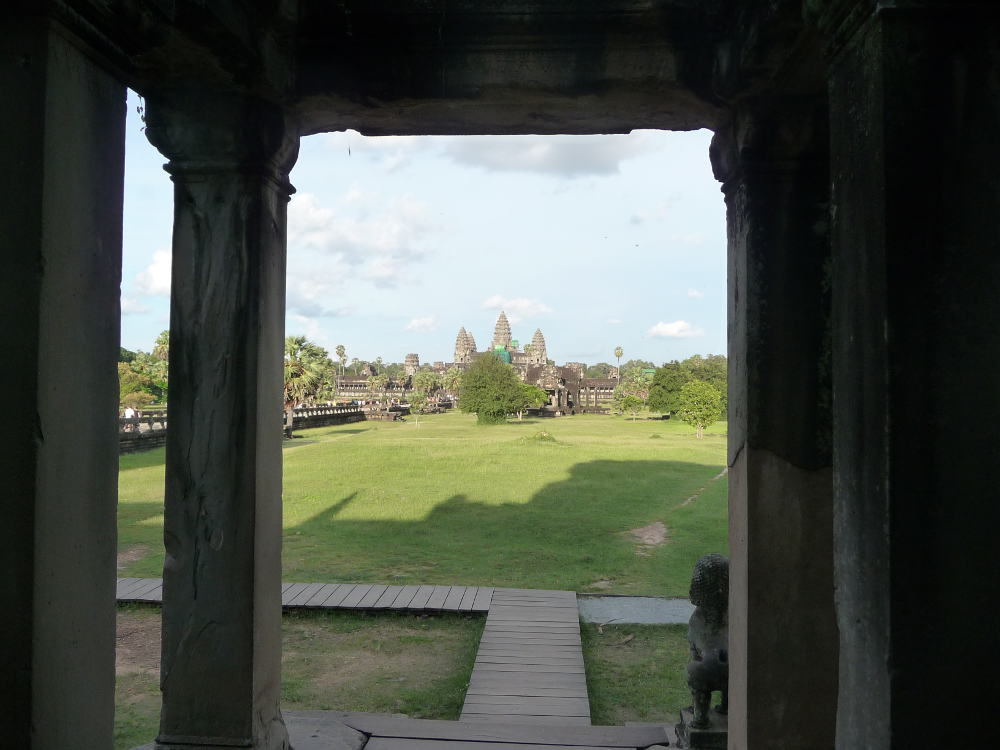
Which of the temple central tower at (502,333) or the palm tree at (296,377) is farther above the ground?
the temple central tower at (502,333)

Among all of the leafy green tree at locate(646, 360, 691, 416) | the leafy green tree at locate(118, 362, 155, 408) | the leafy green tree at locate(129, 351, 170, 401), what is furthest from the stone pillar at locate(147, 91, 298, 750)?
the leafy green tree at locate(646, 360, 691, 416)

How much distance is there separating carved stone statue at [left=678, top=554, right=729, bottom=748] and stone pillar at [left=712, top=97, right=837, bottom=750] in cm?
61

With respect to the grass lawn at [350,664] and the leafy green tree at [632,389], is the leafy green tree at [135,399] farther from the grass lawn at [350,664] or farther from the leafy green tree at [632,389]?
the leafy green tree at [632,389]

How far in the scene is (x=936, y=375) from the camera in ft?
4.83

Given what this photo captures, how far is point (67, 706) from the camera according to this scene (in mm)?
1651

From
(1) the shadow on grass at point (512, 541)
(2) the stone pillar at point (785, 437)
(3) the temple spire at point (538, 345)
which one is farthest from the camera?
(3) the temple spire at point (538, 345)

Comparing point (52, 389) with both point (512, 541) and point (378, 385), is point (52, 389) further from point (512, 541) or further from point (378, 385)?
point (378, 385)

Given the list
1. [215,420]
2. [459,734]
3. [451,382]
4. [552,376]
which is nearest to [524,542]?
[459,734]

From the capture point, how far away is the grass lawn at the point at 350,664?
4.69m

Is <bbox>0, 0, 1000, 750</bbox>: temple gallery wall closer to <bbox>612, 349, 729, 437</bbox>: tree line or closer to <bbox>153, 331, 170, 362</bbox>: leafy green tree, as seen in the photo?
<bbox>612, 349, 729, 437</bbox>: tree line

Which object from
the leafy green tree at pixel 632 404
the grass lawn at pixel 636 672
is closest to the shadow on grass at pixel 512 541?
the grass lawn at pixel 636 672

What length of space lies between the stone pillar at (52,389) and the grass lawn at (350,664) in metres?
3.12

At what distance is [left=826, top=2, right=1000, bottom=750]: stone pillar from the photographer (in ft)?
4.77

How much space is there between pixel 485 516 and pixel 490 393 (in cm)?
2991
